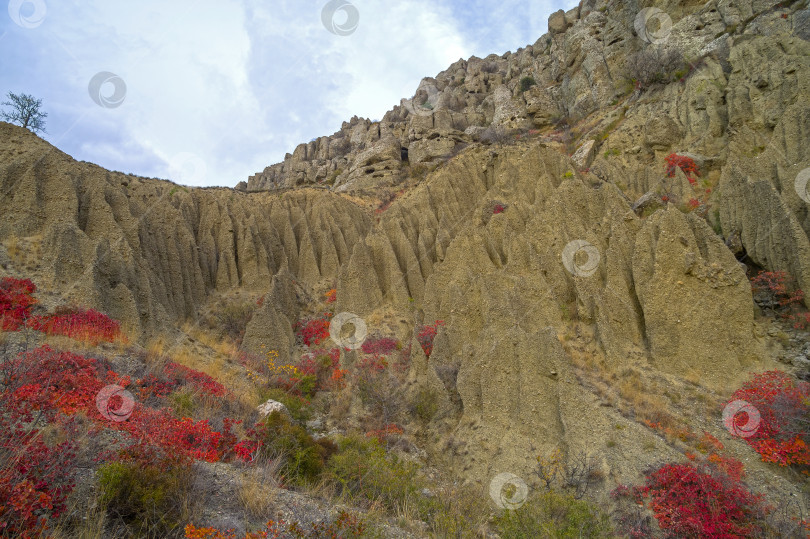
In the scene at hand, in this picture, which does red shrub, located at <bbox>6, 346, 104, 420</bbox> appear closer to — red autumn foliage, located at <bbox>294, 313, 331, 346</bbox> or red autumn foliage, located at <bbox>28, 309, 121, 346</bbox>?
red autumn foliage, located at <bbox>28, 309, 121, 346</bbox>

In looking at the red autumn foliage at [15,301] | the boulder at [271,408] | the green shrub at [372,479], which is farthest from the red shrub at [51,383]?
the green shrub at [372,479]

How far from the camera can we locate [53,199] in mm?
19688

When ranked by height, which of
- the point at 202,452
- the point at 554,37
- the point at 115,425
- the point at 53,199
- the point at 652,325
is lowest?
the point at 652,325

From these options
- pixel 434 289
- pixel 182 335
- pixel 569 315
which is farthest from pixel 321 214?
pixel 569 315

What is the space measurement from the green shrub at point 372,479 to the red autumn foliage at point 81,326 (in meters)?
8.55

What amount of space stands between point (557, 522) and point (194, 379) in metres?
10.7

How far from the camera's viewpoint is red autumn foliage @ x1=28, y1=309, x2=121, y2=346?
468 inches

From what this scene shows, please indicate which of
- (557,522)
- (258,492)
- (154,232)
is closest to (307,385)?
(258,492)

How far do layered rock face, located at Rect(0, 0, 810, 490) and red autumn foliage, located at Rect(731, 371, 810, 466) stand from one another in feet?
4.51

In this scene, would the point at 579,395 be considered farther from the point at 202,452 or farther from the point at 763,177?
the point at 763,177

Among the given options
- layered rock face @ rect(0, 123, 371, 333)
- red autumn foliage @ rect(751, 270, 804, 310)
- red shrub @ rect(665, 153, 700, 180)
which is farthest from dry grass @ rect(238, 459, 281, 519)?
red shrub @ rect(665, 153, 700, 180)

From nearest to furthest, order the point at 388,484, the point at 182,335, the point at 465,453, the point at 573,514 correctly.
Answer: the point at 573,514, the point at 388,484, the point at 465,453, the point at 182,335

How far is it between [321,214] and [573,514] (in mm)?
31395

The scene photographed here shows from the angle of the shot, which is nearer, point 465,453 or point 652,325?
point 465,453
